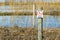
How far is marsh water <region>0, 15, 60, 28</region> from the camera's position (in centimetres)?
727

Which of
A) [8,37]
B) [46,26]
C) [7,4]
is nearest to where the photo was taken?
[8,37]

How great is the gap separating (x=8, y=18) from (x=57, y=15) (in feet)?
4.80

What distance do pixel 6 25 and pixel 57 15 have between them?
60.5 inches

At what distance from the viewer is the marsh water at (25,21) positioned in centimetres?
727

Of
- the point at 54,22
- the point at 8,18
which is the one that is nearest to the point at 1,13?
the point at 8,18

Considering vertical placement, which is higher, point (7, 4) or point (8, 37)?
point (7, 4)

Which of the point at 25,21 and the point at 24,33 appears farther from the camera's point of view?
the point at 25,21

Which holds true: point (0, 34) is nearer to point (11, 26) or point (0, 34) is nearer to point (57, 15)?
point (11, 26)

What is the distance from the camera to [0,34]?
615 centimetres

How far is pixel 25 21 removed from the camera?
7.41m

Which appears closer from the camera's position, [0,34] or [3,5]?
[0,34]

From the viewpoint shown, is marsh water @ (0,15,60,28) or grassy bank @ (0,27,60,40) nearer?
grassy bank @ (0,27,60,40)

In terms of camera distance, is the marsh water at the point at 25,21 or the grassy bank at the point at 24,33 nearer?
the grassy bank at the point at 24,33

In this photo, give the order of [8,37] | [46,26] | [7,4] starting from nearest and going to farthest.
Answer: [8,37] < [46,26] < [7,4]
